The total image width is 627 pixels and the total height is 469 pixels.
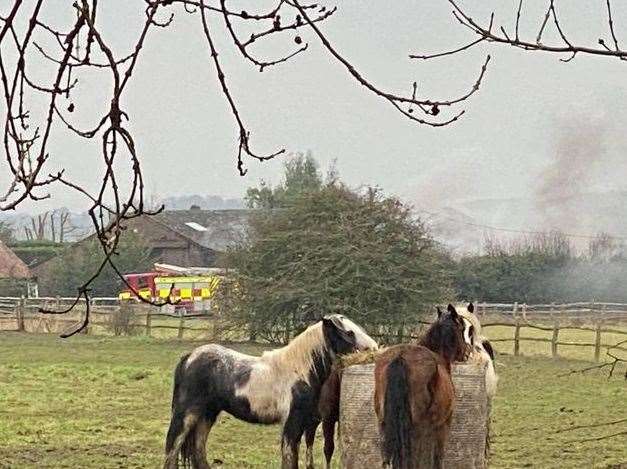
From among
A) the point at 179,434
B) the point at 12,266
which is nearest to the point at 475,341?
the point at 179,434

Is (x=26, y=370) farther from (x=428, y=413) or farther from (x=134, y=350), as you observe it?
(x=428, y=413)

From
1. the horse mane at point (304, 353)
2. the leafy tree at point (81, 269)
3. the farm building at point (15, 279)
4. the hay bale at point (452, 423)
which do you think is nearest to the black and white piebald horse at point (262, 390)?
the horse mane at point (304, 353)

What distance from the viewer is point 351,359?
804cm

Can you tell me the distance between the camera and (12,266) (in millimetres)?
44156

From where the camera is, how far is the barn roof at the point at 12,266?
144 ft

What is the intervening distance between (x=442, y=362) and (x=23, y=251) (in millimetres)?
45850

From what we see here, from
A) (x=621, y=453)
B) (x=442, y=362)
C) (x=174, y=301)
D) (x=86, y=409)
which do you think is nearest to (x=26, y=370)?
(x=86, y=409)

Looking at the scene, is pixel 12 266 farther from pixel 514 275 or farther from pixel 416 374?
pixel 416 374

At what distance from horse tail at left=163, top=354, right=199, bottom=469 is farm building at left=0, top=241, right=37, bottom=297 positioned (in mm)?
31165

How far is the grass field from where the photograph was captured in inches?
405

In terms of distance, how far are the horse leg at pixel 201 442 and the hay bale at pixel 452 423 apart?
4.27 feet

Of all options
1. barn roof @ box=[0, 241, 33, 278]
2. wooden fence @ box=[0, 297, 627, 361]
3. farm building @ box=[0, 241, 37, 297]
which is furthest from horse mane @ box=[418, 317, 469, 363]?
barn roof @ box=[0, 241, 33, 278]

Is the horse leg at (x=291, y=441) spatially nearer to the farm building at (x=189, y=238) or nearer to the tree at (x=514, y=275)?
the tree at (x=514, y=275)

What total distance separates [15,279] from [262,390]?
33548 millimetres
